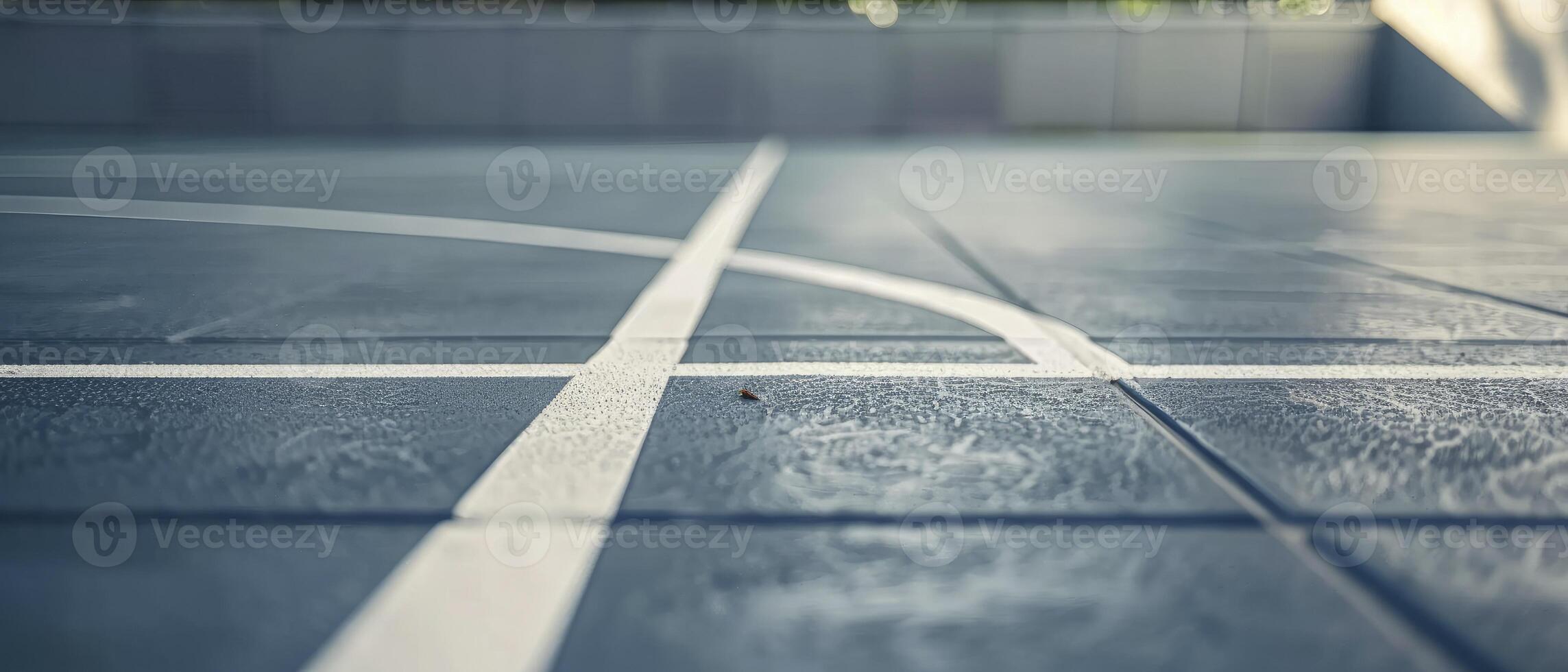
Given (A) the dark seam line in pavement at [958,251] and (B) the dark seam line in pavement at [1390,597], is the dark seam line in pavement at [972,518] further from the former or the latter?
(A) the dark seam line in pavement at [958,251]

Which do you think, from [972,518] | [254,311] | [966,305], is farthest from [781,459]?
[254,311]

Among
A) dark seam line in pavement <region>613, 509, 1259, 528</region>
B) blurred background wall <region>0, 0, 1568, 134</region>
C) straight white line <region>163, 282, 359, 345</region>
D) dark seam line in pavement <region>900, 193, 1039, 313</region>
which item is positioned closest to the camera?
dark seam line in pavement <region>613, 509, 1259, 528</region>

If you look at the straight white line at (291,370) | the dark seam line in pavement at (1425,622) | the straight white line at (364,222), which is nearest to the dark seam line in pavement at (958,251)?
Answer: the straight white line at (364,222)

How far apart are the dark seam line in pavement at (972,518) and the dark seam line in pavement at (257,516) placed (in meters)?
0.27

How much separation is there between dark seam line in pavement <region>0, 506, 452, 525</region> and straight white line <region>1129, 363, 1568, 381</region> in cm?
152

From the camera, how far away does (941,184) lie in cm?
845

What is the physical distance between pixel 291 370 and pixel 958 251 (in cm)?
285

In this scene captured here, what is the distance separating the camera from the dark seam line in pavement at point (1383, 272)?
3.34 m

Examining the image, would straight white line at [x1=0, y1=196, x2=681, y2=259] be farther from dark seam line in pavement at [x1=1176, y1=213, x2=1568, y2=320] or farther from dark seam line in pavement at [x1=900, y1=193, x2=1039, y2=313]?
dark seam line in pavement at [x1=1176, y1=213, x2=1568, y2=320]

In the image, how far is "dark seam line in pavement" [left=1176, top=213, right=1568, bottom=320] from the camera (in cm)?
334

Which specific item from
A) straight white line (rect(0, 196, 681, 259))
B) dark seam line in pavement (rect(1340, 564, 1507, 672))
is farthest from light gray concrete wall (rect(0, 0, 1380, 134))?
dark seam line in pavement (rect(1340, 564, 1507, 672))

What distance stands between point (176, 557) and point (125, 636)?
0.70 feet

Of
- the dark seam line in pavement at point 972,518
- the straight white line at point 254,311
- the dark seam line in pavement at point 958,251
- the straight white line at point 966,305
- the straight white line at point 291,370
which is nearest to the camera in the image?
the dark seam line in pavement at point 972,518

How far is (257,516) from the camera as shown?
1503 millimetres
